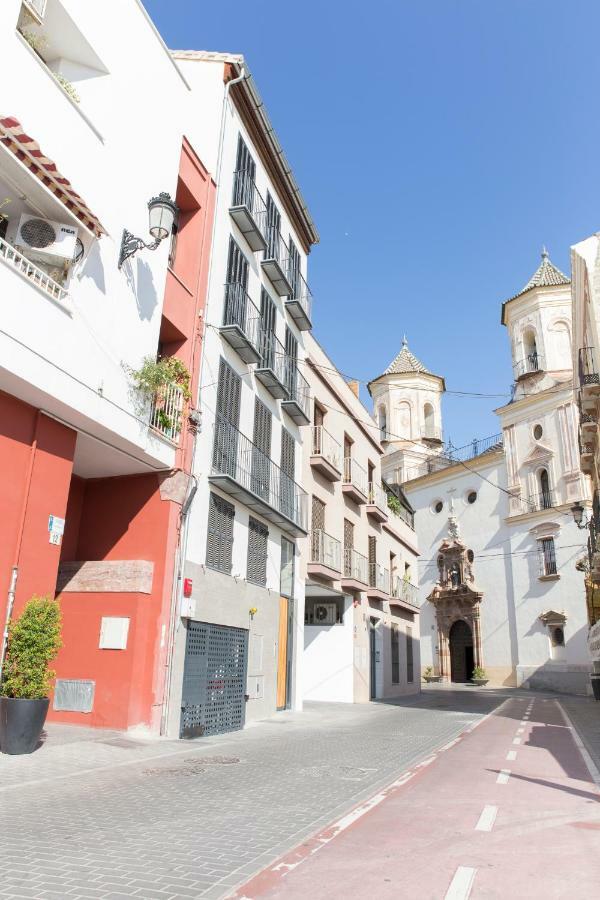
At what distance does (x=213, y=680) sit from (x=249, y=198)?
11922 millimetres

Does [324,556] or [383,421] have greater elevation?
[383,421]

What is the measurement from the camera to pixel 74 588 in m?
12.3

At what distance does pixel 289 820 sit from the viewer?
609cm

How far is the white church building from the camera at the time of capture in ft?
127

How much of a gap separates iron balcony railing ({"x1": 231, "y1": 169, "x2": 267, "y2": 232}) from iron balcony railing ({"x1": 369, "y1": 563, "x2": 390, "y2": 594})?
1398cm

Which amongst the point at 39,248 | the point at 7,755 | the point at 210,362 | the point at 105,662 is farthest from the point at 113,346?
the point at 7,755

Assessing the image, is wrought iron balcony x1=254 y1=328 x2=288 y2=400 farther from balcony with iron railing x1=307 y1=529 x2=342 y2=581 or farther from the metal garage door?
the metal garage door

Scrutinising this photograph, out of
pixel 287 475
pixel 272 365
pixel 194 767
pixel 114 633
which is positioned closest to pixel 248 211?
pixel 272 365

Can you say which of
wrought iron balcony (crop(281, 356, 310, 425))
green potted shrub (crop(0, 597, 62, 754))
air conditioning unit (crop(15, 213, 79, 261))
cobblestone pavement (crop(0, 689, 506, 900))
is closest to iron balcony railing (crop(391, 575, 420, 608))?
wrought iron balcony (crop(281, 356, 310, 425))

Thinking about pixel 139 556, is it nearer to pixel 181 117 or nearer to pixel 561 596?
pixel 181 117

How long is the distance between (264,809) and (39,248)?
826 centimetres

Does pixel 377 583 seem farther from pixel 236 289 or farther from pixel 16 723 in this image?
pixel 16 723

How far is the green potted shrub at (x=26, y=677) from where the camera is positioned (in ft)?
28.8

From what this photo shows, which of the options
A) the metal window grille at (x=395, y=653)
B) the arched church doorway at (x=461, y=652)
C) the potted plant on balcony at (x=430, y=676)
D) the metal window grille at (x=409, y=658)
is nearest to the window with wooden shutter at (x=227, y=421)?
the metal window grille at (x=395, y=653)
